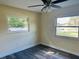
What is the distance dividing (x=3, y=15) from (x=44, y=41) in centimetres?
301

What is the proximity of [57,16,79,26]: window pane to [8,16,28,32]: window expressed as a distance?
1985 mm

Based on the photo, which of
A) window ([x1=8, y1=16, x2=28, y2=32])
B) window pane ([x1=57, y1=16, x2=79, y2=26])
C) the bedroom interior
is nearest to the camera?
the bedroom interior

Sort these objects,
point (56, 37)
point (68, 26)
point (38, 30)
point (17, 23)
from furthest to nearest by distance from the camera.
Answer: point (38, 30) → point (56, 37) → point (17, 23) → point (68, 26)

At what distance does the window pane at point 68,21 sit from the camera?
3559 millimetres

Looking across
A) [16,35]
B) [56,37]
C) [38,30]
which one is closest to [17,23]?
[16,35]

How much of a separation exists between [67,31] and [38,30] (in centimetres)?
202

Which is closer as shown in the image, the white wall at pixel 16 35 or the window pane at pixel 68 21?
the white wall at pixel 16 35

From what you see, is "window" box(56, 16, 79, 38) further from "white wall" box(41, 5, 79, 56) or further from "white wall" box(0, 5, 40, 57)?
"white wall" box(0, 5, 40, 57)

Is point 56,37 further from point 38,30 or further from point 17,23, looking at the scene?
point 17,23

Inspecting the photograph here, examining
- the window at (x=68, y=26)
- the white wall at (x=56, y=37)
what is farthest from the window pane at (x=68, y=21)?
the white wall at (x=56, y=37)

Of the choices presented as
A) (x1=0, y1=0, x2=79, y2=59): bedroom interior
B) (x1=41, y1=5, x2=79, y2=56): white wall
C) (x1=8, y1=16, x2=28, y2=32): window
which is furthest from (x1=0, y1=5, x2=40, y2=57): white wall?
(x1=41, y1=5, x2=79, y2=56): white wall

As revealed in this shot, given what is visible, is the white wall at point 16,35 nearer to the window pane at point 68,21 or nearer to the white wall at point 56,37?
the white wall at point 56,37

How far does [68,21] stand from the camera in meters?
3.86

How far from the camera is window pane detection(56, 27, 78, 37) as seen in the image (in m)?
3.64
